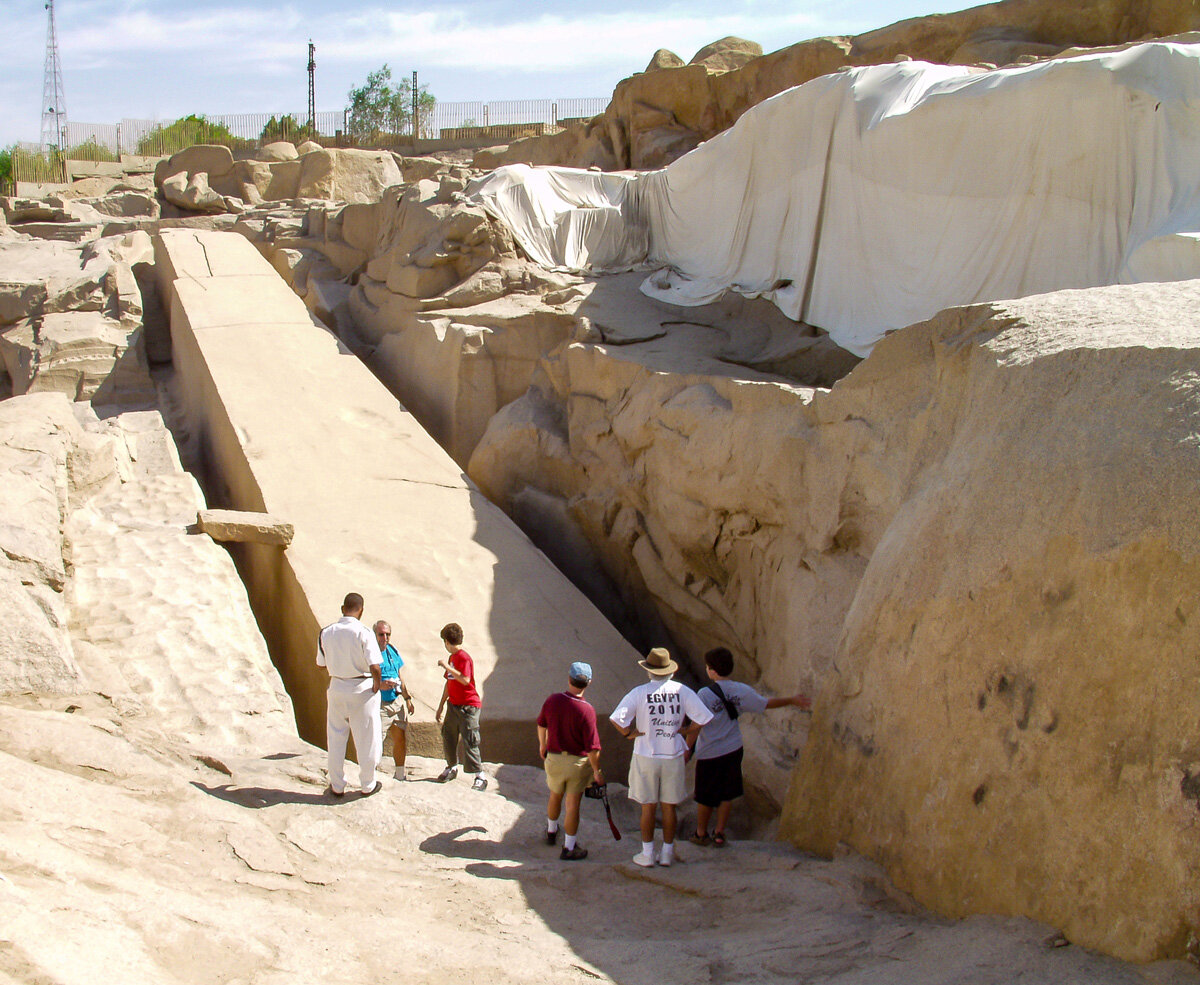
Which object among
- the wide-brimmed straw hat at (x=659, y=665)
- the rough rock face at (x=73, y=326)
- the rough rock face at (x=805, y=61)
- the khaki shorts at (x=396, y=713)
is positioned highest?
the rough rock face at (x=805, y=61)

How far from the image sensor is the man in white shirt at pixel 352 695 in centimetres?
381

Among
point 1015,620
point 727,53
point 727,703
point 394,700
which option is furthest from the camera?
point 727,53

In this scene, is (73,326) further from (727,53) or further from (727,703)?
(727,53)

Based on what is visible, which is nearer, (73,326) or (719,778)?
(719,778)

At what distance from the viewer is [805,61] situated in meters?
15.1

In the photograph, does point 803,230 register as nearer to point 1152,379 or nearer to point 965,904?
point 1152,379

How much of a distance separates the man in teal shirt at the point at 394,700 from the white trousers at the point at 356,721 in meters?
0.12

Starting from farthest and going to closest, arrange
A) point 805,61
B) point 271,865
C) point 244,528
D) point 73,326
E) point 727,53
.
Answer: point 727,53, point 805,61, point 73,326, point 244,528, point 271,865

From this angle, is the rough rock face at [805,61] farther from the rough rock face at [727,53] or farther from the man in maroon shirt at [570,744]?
the man in maroon shirt at [570,744]

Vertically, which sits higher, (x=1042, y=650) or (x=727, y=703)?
(x=1042, y=650)

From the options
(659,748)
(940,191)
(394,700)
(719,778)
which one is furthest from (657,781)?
(940,191)

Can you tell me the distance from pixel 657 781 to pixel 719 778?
0.47m

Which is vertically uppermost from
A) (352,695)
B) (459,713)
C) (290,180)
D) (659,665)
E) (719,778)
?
(290,180)

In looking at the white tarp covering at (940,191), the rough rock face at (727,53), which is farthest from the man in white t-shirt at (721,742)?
the rough rock face at (727,53)
